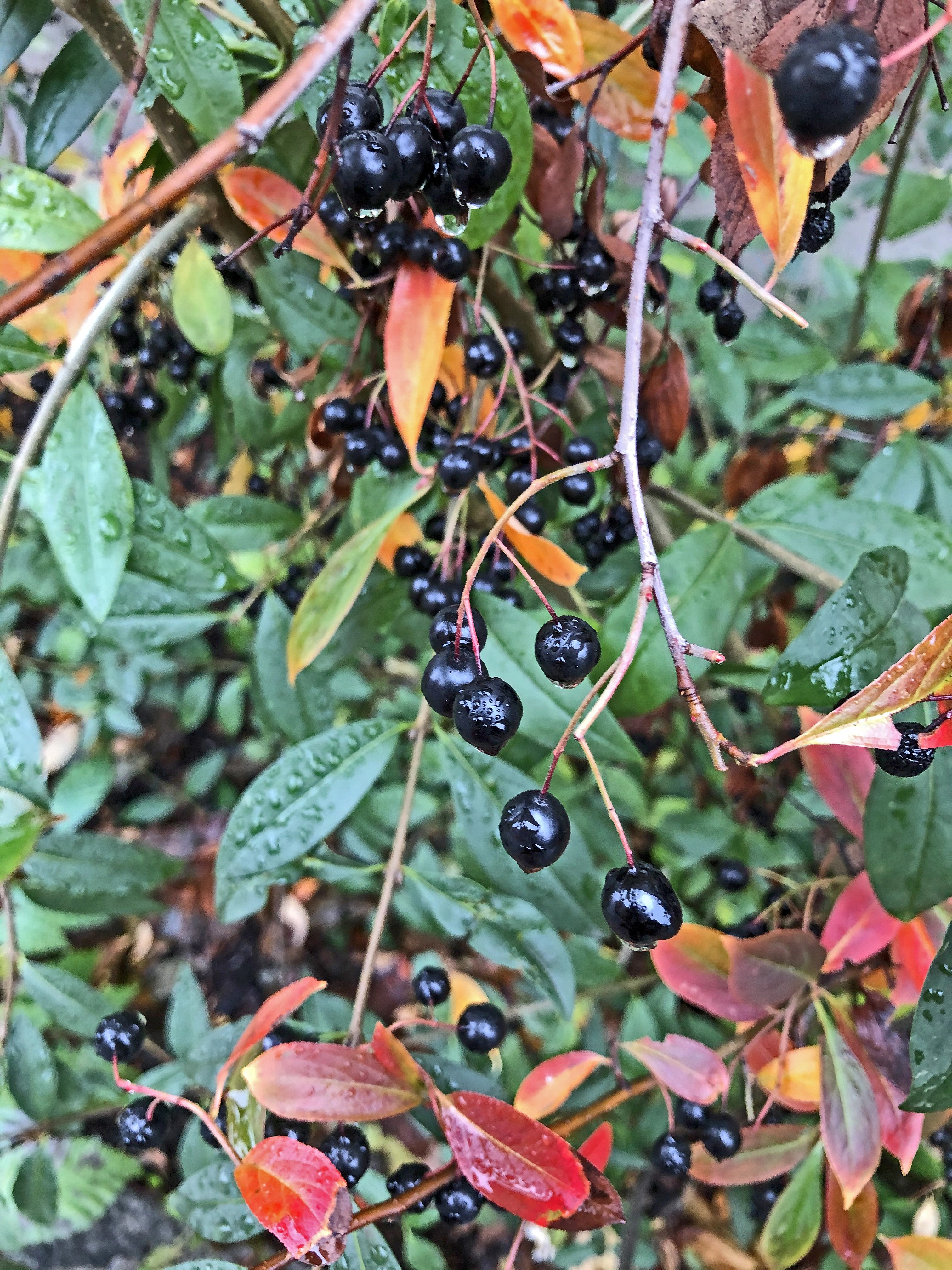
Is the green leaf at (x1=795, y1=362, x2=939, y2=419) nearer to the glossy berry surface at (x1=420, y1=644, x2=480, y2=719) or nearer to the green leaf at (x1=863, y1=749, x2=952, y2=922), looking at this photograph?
the green leaf at (x1=863, y1=749, x2=952, y2=922)

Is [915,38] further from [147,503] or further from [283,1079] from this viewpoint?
[283,1079]

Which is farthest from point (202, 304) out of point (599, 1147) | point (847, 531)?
point (599, 1147)

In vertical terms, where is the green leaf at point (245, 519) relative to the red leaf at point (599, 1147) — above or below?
above

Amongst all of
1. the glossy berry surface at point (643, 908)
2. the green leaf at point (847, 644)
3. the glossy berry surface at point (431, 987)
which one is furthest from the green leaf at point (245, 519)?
the glossy berry surface at point (643, 908)

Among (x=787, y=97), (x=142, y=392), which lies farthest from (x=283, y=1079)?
(x=142, y=392)

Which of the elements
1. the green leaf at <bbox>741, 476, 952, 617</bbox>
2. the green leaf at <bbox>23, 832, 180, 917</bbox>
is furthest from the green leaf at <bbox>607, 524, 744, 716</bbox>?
the green leaf at <bbox>23, 832, 180, 917</bbox>

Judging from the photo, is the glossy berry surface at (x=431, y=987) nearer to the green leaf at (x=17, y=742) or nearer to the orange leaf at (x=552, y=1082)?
the orange leaf at (x=552, y=1082)

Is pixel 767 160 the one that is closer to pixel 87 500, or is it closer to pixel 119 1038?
pixel 87 500
